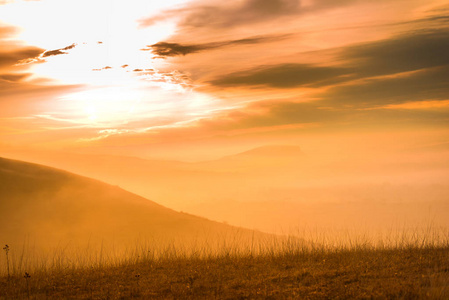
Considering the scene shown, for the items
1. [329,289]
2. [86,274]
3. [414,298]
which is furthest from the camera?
[86,274]

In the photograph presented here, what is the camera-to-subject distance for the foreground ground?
891 centimetres

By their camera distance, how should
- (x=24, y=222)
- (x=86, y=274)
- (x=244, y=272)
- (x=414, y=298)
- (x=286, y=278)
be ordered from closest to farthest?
1. (x=414, y=298)
2. (x=286, y=278)
3. (x=244, y=272)
4. (x=86, y=274)
5. (x=24, y=222)

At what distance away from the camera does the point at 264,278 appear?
10219 mm

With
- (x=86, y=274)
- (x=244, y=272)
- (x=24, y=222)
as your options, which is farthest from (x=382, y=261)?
(x=24, y=222)

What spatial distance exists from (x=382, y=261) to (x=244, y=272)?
320cm

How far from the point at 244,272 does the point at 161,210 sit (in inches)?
2170

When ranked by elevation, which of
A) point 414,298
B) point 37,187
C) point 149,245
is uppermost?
point 37,187

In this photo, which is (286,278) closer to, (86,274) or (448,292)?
(448,292)

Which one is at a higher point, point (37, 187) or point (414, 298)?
point (37, 187)

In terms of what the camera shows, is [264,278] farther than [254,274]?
No

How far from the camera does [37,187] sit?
183ft

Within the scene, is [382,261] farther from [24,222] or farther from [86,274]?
[24,222]

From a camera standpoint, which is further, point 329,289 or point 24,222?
point 24,222

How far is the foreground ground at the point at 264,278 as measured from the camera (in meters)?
8.91
